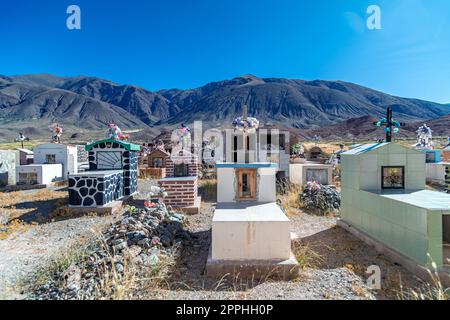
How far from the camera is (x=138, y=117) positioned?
184 m

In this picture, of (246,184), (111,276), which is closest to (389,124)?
(246,184)

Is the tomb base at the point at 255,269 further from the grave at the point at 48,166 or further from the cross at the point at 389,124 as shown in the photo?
the grave at the point at 48,166

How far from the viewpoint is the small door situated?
6.92 metres

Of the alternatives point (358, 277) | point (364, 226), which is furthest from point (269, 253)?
point (364, 226)

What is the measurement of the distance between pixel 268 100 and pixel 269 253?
160 m

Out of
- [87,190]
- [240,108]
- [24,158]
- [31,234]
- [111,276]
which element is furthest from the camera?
[240,108]

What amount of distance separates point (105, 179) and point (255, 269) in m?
7.32

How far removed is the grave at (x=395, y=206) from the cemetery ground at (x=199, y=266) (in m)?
0.38

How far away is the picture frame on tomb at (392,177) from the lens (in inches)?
274

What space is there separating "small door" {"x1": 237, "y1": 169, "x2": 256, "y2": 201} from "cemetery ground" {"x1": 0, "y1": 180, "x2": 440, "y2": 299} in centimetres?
155

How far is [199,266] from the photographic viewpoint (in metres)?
5.55

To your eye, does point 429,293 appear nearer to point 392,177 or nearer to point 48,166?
point 392,177

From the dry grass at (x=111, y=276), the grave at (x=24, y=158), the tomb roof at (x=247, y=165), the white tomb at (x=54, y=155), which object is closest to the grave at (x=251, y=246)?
the dry grass at (x=111, y=276)

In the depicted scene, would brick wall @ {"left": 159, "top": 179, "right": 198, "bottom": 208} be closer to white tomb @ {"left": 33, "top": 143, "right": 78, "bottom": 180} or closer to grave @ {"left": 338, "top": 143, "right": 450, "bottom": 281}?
grave @ {"left": 338, "top": 143, "right": 450, "bottom": 281}
